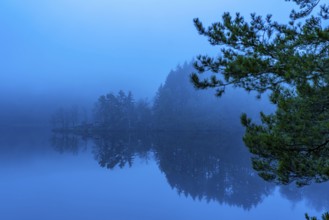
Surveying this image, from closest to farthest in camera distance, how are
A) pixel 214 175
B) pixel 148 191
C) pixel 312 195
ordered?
pixel 312 195
pixel 148 191
pixel 214 175

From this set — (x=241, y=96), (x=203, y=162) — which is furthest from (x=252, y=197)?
(x=241, y=96)

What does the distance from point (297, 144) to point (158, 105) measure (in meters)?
95.3

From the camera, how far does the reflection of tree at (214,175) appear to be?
27.7 m

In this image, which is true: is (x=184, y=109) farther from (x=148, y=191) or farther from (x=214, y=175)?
(x=148, y=191)

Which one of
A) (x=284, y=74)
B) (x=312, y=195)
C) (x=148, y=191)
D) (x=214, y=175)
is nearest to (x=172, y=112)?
(x=214, y=175)

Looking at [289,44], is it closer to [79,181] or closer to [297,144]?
[297,144]

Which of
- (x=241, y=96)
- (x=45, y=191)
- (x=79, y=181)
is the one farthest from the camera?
(x=241, y=96)

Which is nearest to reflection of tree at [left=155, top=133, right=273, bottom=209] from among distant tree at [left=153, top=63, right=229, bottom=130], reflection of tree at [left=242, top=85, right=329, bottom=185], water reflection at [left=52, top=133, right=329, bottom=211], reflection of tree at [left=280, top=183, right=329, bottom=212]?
water reflection at [left=52, top=133, right=329, bottom=211]

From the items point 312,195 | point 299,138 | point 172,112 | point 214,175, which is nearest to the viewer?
point 299,138

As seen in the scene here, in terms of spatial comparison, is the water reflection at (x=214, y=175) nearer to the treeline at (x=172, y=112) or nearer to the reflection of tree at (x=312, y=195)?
the reflection of tree at (x=312, y=195)

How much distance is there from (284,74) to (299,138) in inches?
80.5

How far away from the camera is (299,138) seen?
30.4 ft

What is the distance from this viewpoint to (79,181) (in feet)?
111

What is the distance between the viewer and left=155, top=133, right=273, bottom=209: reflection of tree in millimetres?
27688
